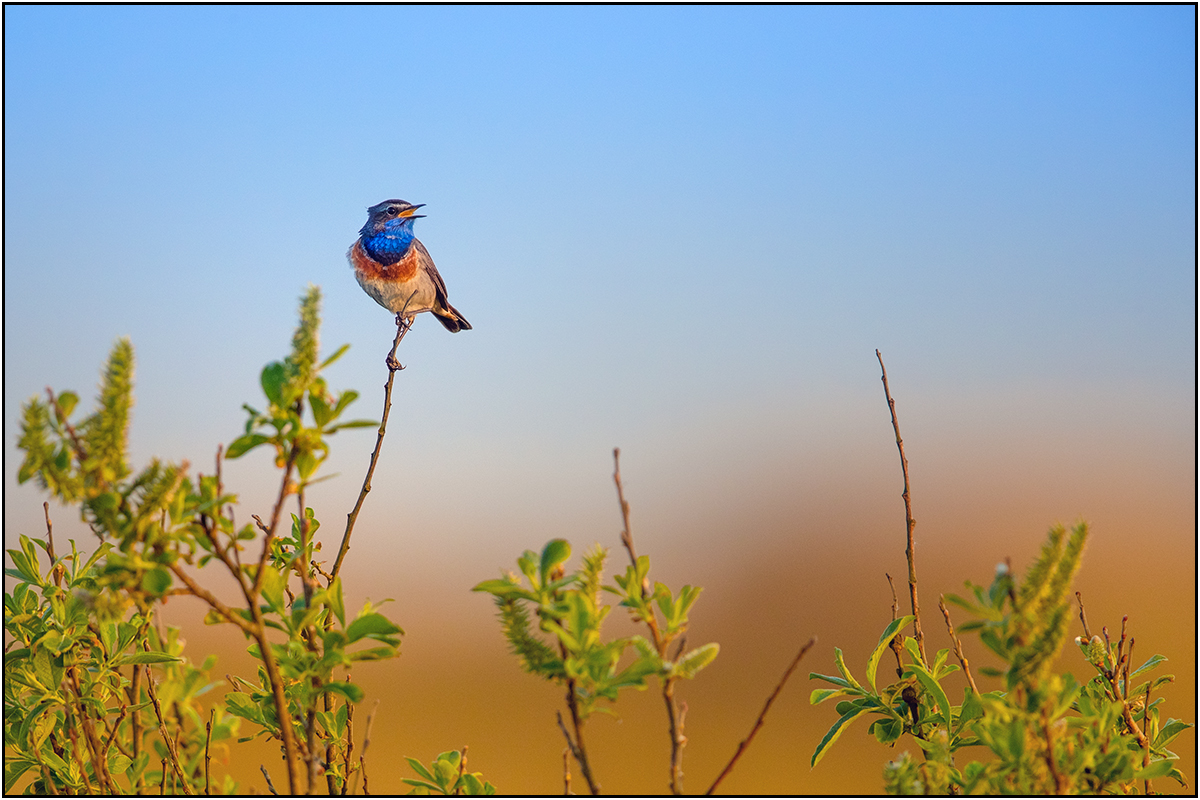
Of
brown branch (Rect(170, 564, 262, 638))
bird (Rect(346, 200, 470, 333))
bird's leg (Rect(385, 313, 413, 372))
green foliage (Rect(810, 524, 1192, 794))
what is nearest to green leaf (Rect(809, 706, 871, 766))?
green foliage (Rect(810, 524, 1192, 794))

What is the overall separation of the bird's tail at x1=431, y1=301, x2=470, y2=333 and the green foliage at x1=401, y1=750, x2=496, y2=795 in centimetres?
487

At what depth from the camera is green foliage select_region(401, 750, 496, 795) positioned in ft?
5.13

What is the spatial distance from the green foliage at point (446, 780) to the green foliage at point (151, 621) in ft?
0.74

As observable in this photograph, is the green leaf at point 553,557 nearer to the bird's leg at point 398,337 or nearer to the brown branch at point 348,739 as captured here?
the brown branch at point 348,739

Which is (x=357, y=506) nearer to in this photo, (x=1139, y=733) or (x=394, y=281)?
(x=1139, y=733)

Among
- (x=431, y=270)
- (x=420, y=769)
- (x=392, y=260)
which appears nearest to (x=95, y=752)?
(x=420, y=769)

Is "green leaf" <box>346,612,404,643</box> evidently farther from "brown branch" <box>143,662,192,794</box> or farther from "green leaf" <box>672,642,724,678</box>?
"green leaf" <box>672,642,724,678</box>

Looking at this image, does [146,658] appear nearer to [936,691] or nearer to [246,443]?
[246,443]

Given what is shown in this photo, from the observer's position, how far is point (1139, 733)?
188cm

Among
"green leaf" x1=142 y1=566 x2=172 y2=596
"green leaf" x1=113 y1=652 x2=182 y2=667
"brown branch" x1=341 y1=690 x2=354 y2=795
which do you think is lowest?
"brown branch" x1=341 y1=690 x2=354 y2=795

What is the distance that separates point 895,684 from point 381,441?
1.47 metres

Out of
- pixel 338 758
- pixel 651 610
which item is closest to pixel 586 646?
pixel 651 610

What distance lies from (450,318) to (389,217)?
0.95 meters

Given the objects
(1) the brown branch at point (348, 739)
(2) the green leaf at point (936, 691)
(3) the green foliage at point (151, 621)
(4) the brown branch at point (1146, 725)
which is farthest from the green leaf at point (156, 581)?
(4) the brown branch at point (1146, 725)
